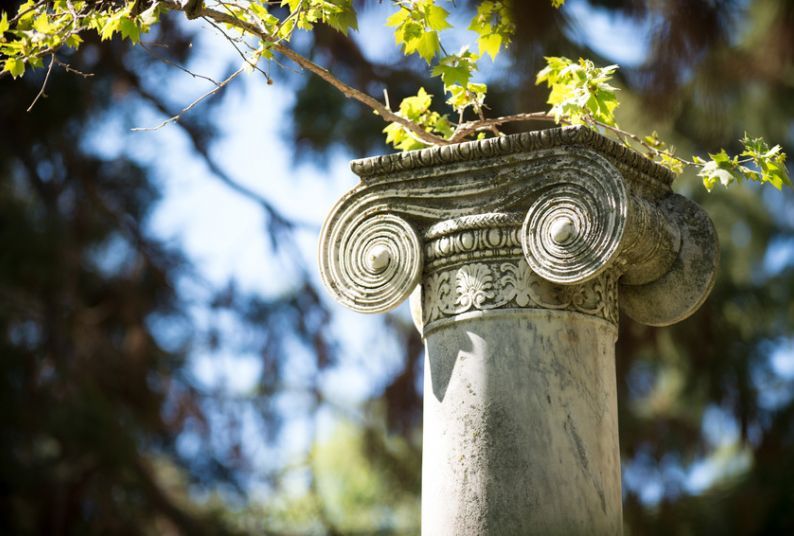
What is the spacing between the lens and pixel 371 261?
4051 millimetres

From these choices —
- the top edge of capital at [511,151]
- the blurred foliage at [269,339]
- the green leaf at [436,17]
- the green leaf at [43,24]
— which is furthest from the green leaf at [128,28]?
the blurred foliage at [269,339]

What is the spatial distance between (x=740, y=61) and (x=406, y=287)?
16.9 ft

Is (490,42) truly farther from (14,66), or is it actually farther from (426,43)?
(14,66)

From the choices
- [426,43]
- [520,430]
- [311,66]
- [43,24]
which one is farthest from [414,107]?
[520,430]

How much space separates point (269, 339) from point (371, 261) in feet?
24.7

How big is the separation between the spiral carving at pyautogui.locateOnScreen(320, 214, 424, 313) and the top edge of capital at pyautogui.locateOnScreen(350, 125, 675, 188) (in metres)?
0.17

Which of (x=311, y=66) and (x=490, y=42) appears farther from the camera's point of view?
(x=490, y=42)

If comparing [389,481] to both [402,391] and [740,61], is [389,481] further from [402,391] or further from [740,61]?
[740,61]

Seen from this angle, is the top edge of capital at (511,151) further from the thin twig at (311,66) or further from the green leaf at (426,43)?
the green leaf at (426,43)

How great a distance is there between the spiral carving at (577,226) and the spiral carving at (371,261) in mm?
409

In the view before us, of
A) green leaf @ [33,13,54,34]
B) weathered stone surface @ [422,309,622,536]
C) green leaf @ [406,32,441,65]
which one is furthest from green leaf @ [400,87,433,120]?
green leaf @ [33,13,54,34]

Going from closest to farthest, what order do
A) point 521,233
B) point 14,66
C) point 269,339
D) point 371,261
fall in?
point 521,233 < point 371,261 < point 14,66 < point 269,339

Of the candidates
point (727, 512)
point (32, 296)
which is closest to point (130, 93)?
point (32, 296)

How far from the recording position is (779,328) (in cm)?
1026
